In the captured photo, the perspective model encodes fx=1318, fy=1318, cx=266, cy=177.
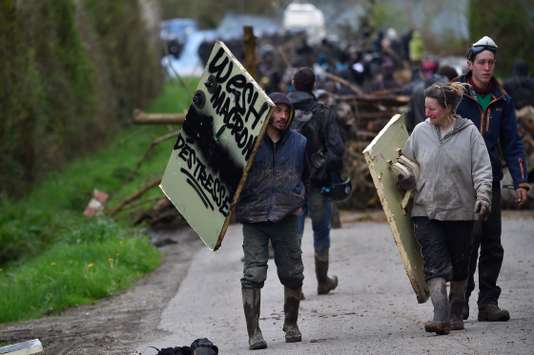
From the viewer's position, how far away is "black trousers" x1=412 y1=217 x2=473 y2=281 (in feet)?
29.0

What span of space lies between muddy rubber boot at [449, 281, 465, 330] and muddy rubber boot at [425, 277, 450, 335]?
9.1 inches

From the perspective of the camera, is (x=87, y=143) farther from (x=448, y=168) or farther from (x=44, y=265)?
(x=448, y=168)

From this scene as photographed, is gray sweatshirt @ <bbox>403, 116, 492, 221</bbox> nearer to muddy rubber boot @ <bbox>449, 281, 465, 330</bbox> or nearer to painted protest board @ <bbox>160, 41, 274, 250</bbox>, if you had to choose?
muddy rubber boot @ <bbox>449, 281, 465, 330</bbox>

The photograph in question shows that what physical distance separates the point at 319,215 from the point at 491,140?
93.1 inches

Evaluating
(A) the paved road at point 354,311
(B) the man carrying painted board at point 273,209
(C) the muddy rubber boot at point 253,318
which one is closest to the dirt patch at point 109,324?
(A) the paved road at point 354,311

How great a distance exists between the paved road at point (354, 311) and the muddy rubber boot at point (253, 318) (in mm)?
100

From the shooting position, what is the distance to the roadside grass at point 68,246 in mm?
12430

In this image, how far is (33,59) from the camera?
20.8 meters

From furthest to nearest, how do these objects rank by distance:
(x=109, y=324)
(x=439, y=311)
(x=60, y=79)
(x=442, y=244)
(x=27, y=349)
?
(x=60, y=79) → (x=109, y=324) → (x=442, y=244) → (x=439, y=311) → (x=27, y=349)

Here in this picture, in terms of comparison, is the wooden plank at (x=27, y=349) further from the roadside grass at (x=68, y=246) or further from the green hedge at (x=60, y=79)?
the green hedge at (x=60, y=79)

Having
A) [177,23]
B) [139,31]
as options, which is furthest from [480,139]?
[177,23]

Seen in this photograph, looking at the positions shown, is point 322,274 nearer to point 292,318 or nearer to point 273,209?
point 292,318

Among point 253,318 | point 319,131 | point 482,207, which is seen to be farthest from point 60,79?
point 482,207

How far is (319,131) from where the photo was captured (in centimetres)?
1109
